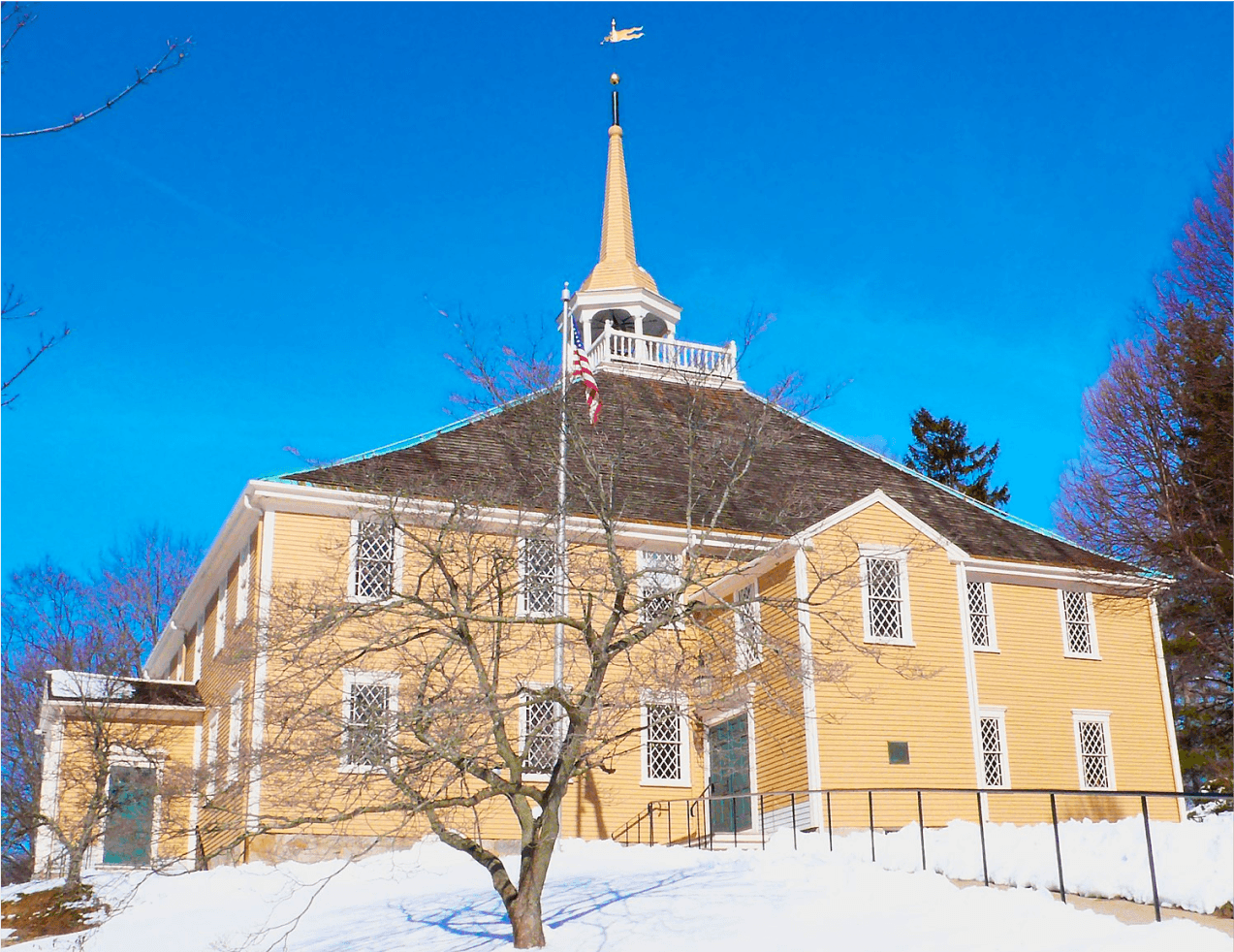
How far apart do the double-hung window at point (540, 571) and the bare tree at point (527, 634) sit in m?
0.07

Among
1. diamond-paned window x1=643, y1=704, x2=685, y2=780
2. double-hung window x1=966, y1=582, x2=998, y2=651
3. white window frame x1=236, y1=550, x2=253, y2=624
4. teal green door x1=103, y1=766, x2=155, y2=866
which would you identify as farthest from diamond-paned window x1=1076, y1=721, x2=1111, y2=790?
teal green door x1=103, y1=766, x2=155, y2=866

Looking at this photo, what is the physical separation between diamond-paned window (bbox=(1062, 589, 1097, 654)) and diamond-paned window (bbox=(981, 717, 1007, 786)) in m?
2.88

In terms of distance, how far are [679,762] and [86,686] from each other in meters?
11.0

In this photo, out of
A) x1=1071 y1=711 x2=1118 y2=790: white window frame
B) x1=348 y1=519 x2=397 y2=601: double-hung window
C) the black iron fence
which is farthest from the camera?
x1=1071 y1=711 x2=1118 y2=790: white window frame

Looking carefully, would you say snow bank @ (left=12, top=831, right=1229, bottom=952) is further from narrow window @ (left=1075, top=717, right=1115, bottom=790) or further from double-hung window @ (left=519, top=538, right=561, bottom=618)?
narrow window @ (left=1075, top=717, right=1115, bottom=790)

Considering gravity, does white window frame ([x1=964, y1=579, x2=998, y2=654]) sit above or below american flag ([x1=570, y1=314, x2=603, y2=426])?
below

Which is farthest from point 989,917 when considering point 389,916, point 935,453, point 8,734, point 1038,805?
point 935,453

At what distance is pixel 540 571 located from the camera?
59.6 feet

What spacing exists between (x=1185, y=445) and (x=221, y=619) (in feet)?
A: 59.4

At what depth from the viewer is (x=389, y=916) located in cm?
1656

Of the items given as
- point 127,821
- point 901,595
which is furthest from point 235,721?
point 901,595

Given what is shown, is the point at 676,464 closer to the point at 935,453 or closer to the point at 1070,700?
the point at 1070,700

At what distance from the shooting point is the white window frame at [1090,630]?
25.3 metres

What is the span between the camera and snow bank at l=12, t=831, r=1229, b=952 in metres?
12.4
